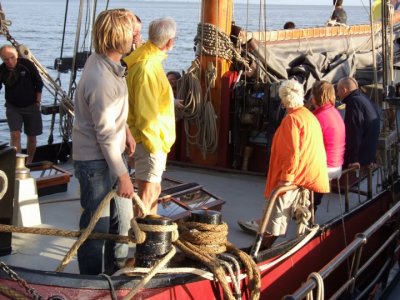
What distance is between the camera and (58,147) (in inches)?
268

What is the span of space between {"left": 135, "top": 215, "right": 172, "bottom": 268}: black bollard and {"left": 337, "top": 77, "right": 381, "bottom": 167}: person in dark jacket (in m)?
2.60

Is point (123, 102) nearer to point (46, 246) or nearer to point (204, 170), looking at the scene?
point (46, 246)

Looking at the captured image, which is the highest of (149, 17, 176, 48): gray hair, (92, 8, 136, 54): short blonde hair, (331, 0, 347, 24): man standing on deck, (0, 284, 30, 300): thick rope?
(331, 0, 347, 24): man standing on deck

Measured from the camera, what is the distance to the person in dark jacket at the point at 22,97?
6602mm

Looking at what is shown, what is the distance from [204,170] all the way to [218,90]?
82cm

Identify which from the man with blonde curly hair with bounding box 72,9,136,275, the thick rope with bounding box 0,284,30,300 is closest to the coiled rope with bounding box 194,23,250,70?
the man with blonde curly hair with bounding box 72,9,136,275

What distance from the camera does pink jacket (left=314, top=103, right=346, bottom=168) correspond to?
16.3ft

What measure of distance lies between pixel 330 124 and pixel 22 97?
3.27 m

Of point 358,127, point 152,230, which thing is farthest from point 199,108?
point 152,230

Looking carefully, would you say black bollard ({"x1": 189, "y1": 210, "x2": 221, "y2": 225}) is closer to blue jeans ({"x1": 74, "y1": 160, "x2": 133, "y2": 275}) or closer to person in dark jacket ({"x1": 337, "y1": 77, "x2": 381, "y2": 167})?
blue jeans ({"x1": 74, "y1": 160, "x2": 133, "y2": 275})

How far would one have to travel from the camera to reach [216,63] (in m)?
6.57

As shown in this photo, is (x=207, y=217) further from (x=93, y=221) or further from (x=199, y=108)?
(x=199, y=108)

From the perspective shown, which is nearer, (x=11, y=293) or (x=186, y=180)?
(x=11, y=293)

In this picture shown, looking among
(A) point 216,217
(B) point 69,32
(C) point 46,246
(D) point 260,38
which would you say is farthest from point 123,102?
(B) point 69,32
